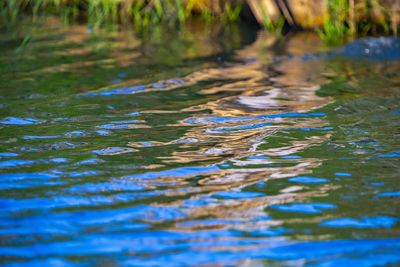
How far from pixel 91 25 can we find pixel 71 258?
732cm

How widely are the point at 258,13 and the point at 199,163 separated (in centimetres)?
600

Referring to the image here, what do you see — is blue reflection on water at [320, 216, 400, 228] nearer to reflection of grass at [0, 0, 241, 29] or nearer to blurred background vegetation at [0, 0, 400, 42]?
blurred background vegetation at [0, 0, 400, 42]

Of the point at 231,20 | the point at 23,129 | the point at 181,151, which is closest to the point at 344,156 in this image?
the point at 181,151

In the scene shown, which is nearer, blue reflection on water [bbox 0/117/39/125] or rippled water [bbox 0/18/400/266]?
rippled water [bbox 0/18/400/266]

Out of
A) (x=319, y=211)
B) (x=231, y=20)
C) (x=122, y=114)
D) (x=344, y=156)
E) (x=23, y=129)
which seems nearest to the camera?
(x=319, y=211)

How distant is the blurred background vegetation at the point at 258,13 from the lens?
7.84m

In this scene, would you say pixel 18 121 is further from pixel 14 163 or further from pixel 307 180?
pixel 307 180

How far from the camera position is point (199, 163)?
338cm

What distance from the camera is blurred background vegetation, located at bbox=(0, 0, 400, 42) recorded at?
7.84 m

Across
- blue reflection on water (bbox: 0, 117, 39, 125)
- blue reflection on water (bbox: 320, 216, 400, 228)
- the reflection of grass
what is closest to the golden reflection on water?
blue reflection on water (bbox: 320, 216, 400, 228)

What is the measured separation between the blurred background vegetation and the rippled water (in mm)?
1710

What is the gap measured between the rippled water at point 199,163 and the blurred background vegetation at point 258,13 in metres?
1.71

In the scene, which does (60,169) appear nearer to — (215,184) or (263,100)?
(215,184)

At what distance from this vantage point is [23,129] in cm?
400
